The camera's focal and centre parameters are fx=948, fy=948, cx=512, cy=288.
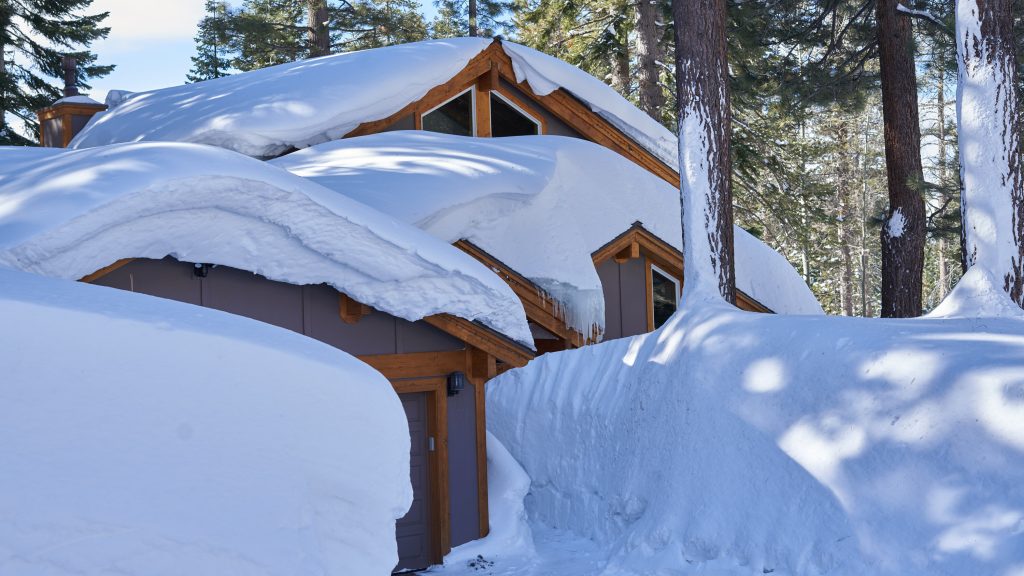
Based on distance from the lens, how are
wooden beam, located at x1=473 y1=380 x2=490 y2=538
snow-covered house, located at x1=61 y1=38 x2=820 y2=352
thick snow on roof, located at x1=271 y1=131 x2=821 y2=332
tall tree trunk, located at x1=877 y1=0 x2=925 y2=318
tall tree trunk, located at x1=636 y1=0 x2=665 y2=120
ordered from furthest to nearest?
1. tall tree trunk, located at x1=636 y1=0 x2=665 y2=120
2. snow-covered house, located at x1=61 y1=38 x2=820 y2=352
3. tall tree trunk, located at x1=877 y1=0 x2=925 y2=318
4. thick snow on roof, located at x1=271 y1=131 x2=821 y2=332
5. wooden beam, located at x1=473 y1=380 x2=490 y2=538

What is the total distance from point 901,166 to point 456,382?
688cm

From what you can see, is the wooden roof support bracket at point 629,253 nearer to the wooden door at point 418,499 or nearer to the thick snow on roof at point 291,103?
the thick snow on roof at point 291,103

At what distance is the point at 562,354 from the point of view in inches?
485

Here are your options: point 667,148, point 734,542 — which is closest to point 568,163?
point 667,148

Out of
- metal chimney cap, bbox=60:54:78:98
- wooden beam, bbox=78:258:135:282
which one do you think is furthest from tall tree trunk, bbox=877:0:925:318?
metal chimney cap, bbox=60:54:78:98

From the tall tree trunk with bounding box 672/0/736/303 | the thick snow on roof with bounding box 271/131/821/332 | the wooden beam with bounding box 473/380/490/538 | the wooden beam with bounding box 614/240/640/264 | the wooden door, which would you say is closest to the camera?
the wooden door

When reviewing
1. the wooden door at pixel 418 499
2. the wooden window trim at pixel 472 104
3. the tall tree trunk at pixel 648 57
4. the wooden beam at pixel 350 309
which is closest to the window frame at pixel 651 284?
the wooden window trim at pixel 472 104

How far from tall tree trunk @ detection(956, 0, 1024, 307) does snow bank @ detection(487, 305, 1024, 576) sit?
136 centimetres

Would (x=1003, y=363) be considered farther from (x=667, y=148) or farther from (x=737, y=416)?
(x=667, y=148)

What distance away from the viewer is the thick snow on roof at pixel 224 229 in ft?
18.5

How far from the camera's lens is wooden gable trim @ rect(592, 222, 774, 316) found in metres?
14.0

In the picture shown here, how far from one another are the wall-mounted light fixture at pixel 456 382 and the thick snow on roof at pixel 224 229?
0.73 metres

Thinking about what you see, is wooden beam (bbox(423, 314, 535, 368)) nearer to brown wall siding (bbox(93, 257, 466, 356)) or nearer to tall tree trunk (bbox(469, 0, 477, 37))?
brown wall siding (bbox(93, 257, 466, 356))

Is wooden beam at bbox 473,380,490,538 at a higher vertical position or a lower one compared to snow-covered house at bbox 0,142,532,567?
lower
